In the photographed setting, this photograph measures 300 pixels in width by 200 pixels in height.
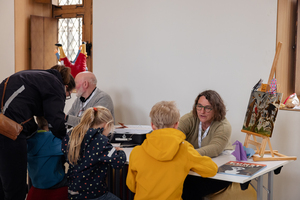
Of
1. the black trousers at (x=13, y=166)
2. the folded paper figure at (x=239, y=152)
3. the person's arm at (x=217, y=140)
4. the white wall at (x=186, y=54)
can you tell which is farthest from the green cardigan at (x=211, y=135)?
the black trousers at (x=13, y=166)

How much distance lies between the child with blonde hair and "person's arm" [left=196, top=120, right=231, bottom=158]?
641mm

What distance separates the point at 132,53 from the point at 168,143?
212 centimetres

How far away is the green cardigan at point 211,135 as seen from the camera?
2139 millimetres

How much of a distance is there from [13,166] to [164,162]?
3.43 ft

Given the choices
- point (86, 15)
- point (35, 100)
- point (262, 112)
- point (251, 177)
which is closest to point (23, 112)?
point (35, 100)

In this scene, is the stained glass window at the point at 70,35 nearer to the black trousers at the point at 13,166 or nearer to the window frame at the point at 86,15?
the window frame at the point at 86,15

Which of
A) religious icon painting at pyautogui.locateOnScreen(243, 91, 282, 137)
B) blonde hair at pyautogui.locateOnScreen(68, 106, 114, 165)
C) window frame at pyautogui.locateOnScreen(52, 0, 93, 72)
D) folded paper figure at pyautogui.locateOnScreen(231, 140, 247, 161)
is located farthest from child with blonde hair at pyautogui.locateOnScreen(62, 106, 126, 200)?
window frame at pyautogui.locateOnScreen(52, 0, 93, 72)

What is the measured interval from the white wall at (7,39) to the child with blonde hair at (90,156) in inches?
126

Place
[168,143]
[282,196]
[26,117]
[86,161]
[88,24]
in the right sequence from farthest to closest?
[88,24], [282,196], [26,117], [86,161], [168,143]

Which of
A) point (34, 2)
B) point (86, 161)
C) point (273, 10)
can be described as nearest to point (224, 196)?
point (86, 161)

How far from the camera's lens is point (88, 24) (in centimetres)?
462

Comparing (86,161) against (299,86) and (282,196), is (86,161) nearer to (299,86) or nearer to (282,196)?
(282,196)

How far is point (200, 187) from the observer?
2121 mm

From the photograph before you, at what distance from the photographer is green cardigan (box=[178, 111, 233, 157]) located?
2.14 metres
